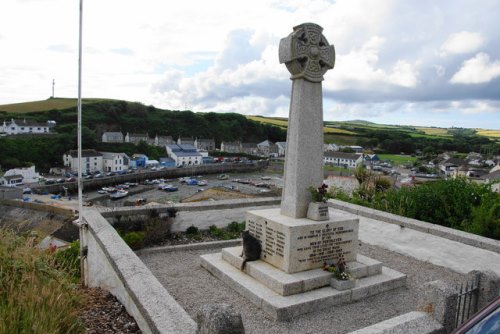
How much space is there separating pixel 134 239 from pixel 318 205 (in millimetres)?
3909

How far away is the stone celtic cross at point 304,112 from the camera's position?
716 centimetres

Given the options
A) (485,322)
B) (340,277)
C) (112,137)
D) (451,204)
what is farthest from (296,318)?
(112,137)

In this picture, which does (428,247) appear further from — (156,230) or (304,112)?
(156,230)

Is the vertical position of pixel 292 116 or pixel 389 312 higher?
pixel 292 116

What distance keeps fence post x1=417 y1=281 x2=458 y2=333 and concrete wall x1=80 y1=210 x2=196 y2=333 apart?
2.47 metres

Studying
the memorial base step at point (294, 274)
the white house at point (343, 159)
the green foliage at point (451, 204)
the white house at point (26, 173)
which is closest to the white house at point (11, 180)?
the white house at point (26, 173)

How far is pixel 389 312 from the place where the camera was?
599 centimetres

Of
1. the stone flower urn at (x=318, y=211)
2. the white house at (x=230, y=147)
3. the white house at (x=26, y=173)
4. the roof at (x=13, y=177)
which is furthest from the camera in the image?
the white house at (x=230, y=147)

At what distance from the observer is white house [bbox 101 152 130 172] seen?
92500 mm

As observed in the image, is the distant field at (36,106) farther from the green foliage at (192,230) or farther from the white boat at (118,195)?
the green foliage at (192,230)

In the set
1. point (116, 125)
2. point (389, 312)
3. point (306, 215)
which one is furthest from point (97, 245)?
point (116, 125)

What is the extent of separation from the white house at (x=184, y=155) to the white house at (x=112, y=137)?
14.7 meters

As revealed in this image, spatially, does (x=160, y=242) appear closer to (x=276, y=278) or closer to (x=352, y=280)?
(x=276, y=278)

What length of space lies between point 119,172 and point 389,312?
88.6 m
